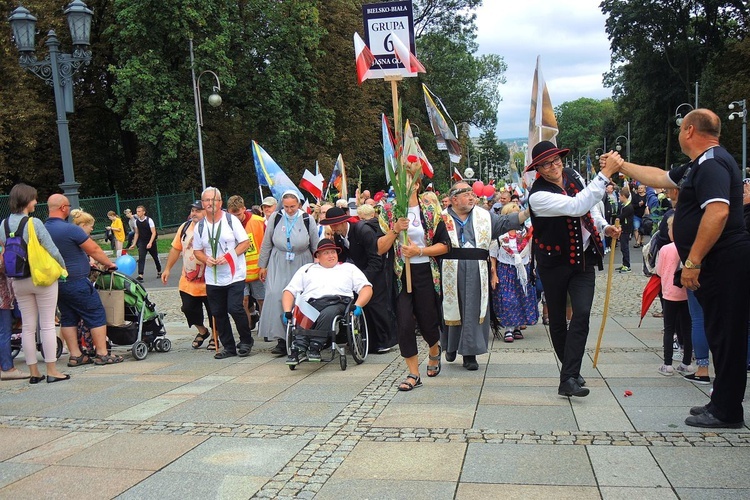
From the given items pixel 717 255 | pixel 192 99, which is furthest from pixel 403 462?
pixel 192 99

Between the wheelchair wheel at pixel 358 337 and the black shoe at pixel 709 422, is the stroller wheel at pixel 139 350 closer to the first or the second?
the wheelchair wheel at pixel 358 337

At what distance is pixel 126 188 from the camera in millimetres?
36594

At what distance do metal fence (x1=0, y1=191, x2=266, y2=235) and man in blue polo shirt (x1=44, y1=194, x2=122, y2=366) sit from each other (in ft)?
66.3

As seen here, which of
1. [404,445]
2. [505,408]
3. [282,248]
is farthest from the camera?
[282,248]

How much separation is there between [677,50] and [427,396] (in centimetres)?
4897

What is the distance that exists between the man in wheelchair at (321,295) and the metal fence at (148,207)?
21.6 m

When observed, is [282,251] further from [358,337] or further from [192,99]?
[192,99]

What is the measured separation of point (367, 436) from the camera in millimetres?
4836

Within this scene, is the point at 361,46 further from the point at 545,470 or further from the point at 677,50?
the point at 677,50

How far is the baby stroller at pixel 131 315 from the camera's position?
818 cm

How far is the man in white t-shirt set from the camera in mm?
7961

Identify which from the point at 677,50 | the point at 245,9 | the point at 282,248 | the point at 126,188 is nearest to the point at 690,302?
the point at 282,248

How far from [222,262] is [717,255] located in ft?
16.8

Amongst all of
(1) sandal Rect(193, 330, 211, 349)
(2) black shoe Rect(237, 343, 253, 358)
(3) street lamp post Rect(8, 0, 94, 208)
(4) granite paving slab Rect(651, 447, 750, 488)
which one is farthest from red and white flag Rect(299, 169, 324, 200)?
(4) granite paving slab Rect(651, 447, 750, 488)
